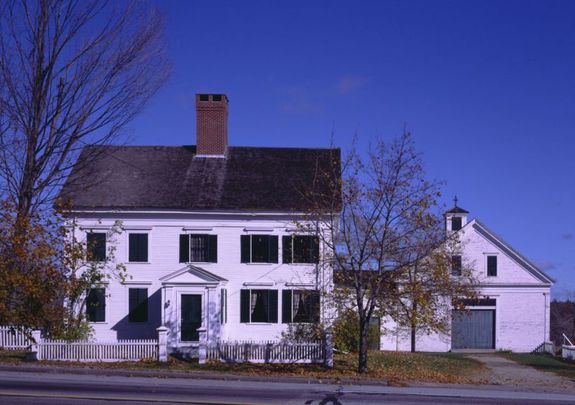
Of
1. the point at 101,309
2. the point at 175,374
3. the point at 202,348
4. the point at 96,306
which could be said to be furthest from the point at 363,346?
the point at 101,309

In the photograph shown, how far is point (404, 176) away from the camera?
22750 mm

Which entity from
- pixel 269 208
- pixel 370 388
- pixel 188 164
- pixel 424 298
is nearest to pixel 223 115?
pixel 188 164

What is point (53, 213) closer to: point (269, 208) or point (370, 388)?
point (269, 208)

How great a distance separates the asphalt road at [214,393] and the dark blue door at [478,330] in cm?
2143

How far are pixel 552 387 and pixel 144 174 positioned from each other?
19620mm

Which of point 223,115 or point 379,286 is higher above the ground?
point 223,115

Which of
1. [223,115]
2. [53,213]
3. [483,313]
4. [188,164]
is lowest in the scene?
[483,313]

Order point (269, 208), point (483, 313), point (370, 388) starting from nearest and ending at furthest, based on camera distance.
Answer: point (370, 388) → point (269, 208) → point (483, 313)

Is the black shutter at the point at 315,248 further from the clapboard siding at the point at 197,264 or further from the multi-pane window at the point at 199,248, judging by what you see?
the multi-pane window at the point at 199,248

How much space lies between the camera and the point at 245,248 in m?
31.5

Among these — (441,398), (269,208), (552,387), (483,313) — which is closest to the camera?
(441,398)

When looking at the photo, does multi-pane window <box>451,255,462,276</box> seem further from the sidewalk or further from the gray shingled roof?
the gray shingled roof

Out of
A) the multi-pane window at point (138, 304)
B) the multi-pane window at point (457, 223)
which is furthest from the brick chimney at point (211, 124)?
the multi-pane window at point (457, 223)

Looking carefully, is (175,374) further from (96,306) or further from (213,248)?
(213,248)
